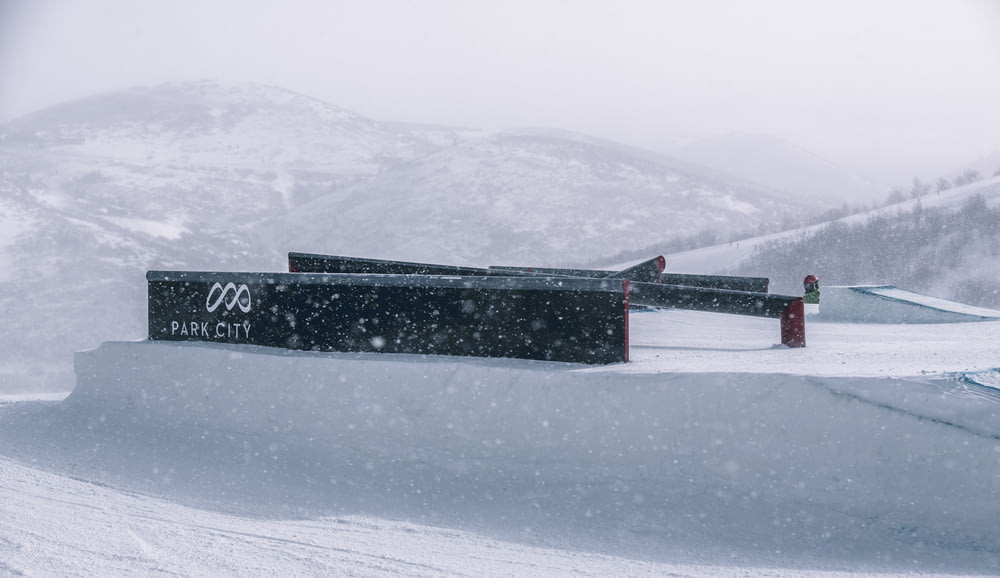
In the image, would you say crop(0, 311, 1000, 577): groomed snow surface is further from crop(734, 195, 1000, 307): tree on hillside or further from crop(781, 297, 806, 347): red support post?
crop(734, 195, 1000, 307): tree on hillside

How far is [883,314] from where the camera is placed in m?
14.9

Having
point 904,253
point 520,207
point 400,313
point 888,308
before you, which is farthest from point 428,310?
point 520,207

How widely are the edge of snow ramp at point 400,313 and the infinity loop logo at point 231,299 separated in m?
0.01

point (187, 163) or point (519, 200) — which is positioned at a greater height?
point (187, 163)

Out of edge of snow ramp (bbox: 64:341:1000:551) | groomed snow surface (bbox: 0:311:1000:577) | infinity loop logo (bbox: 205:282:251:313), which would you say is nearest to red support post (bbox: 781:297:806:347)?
groomed snow surface (bbox: 0:311:1000:577)

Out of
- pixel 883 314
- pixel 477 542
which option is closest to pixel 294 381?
pixel 477 542

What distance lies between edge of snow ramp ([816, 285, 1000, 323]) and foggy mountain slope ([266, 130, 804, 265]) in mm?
76599

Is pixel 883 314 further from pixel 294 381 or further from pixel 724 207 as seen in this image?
pixel 724 207

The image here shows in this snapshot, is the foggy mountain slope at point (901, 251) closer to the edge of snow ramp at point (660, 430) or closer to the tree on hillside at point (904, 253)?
the tree on hillside at point (904, 253)

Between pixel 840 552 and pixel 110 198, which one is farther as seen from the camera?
pixel 110 198

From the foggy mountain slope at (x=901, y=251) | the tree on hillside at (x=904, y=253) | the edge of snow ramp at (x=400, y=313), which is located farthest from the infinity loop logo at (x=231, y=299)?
the tree on hillside at (x=904, y=253)

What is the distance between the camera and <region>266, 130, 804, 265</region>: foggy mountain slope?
4090 inches

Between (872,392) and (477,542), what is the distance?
2.87 meters

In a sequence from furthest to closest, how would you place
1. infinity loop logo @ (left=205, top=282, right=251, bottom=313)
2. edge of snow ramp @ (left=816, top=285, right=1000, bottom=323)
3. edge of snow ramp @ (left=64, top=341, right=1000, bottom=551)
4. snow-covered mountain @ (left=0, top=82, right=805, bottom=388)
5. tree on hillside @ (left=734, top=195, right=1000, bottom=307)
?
snow-covered mountain @ (left=0, top=82, right=805, bottom=388)
tree on hillside @ (left=734, top=195, right=1000, bottom=307)
edge of snow ramp @ (left=816, top=285, right=1000, bottom=323)
infinity loop logo @ (left=205, top=282, right=251, bottom=313)
edge of snow ramp @ (left=64, top=341, right=1000, bottom=551)
